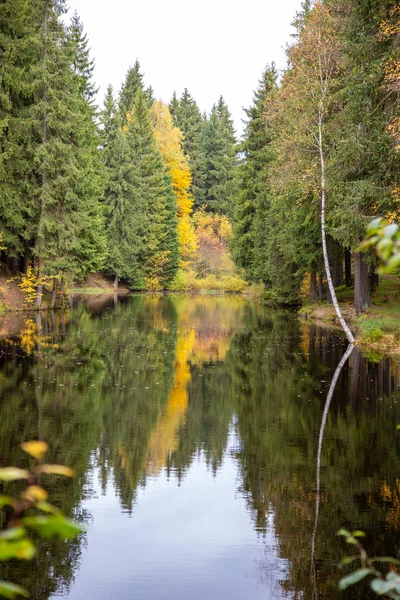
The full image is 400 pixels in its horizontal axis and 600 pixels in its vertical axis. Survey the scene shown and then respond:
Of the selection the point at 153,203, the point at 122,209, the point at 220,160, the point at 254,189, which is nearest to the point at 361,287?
the point at 254,189

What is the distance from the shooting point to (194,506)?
7148 mm

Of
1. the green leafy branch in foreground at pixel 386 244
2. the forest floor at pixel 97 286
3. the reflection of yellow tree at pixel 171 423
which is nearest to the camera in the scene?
the green leafy branch in foreground at pixel 386 244

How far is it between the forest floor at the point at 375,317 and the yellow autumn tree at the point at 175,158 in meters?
34.9

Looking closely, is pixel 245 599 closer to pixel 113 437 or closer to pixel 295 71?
pixel 113 437

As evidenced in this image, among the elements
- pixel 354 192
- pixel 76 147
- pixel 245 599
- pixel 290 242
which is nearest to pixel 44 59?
pixel 76 147

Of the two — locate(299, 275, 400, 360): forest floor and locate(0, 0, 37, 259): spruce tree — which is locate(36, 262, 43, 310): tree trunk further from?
locate(299, 275, 400, 360): forest floor

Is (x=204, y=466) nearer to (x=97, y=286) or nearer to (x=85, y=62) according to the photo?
(x=85, y=62)

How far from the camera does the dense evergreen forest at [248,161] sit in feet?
63.7

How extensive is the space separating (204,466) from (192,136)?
79.8 m

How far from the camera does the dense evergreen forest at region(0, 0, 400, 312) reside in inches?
764

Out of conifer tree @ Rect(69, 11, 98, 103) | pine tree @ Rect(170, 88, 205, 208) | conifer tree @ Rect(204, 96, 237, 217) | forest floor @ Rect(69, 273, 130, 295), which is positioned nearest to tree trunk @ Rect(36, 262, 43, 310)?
forest floor @ Rect(69, 273, 130, 295)

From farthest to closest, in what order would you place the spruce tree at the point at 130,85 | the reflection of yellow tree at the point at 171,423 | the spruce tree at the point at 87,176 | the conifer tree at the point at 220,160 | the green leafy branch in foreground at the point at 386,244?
the conifer tree at the point at 220,160, the spruce tree at the point at 130,85, the spruce tree at the point at 87,176, the reflection of yellow tree at the point at 171,423, the green leafy branch in foreground at the point at 386,244

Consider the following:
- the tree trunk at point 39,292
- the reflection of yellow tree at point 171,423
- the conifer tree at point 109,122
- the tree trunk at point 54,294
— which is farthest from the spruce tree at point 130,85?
the reflection of yellow tree at point 171,423

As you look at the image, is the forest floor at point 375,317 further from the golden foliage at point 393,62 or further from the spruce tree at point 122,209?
the spruce tree at point 122,209
